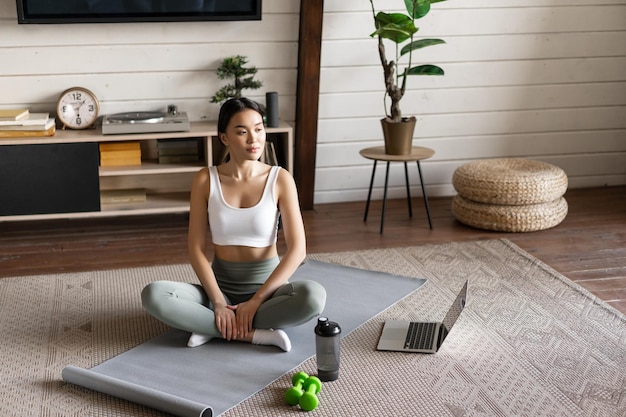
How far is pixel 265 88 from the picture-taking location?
4.16 m

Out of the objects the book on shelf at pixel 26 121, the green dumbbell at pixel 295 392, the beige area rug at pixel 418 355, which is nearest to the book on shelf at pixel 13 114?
the book on shelf at pixel 26 121

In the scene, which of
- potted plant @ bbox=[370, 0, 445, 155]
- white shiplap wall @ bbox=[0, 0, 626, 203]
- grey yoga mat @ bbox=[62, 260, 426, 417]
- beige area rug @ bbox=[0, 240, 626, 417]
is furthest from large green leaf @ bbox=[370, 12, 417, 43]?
grey yoga mat @ bbox=[62, 260, 426, 417]

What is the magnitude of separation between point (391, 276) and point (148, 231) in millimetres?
1275

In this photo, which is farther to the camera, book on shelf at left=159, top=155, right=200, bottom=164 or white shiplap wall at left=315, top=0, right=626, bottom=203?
white shiplap wall at left=315, top=0, right=626, bottom=203

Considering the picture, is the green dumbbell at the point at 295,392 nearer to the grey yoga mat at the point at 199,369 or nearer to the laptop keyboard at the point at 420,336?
the grey yoga mat at the point at 199,369

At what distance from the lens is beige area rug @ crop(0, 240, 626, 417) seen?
7.89 ft

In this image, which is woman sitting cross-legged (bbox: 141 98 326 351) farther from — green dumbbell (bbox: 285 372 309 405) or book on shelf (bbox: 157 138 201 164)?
book on shelf (bbox: 157 138 201 164)

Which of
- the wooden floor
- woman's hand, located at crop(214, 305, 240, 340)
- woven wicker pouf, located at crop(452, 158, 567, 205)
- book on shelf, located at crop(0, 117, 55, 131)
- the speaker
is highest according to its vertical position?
the speaker

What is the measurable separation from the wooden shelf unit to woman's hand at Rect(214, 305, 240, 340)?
1.35m

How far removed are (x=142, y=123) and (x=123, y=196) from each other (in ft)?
1.31

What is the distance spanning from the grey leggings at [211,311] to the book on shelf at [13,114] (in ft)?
4.66

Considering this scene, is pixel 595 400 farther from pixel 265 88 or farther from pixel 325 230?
pixel 265 88

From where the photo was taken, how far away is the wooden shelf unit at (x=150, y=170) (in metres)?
3.81

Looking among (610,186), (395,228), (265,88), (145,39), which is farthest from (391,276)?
(610,186)
